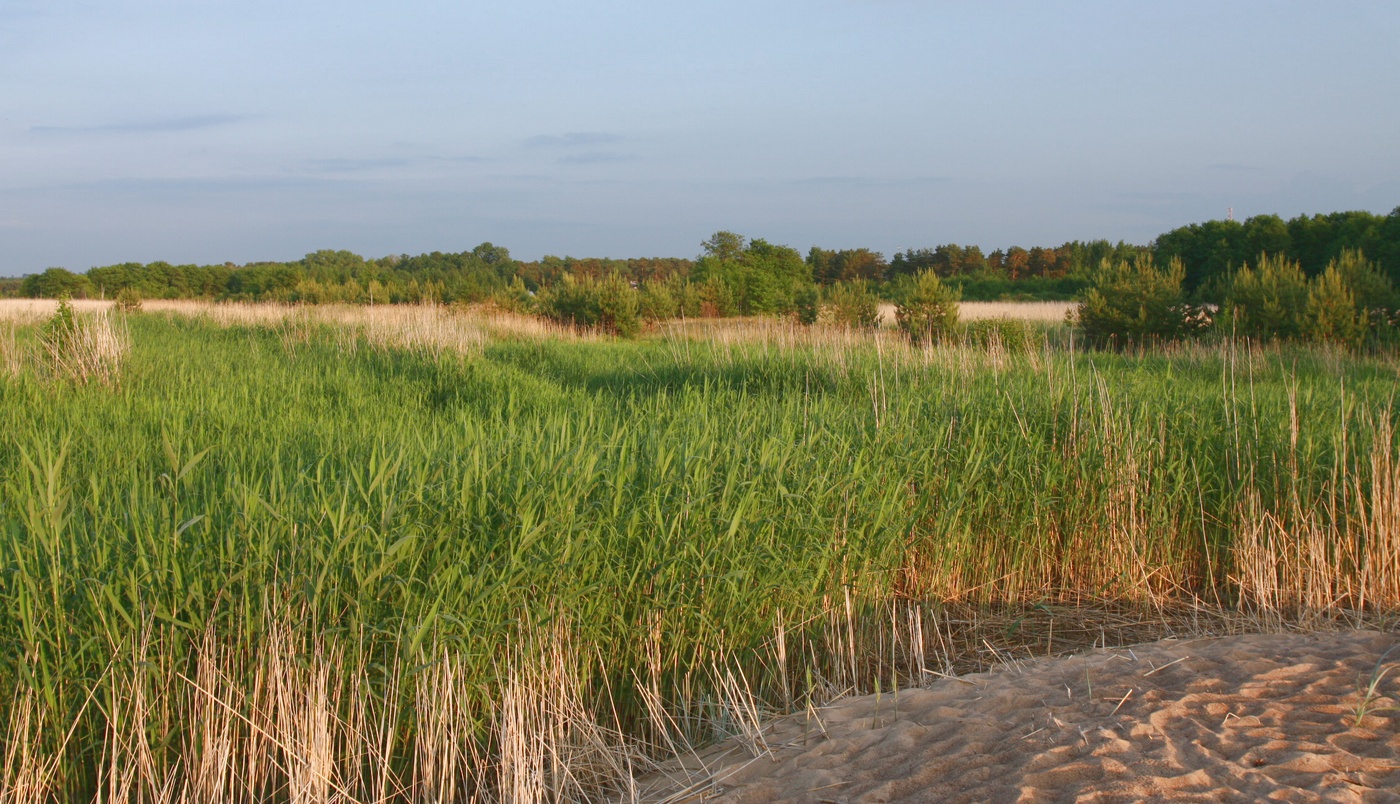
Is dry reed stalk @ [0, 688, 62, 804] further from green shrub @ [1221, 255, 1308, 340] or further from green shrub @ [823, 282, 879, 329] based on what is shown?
green shrub @ [823, 282, 879, 329]

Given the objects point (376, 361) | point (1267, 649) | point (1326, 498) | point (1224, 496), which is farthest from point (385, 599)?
point (376, 361)

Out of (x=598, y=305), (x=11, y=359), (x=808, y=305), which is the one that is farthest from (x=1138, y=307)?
(x=11, y=359)

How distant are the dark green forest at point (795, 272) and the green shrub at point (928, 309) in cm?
340

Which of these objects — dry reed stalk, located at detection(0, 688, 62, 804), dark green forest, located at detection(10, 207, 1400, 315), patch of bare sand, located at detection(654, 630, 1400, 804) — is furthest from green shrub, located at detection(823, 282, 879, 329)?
dry reed stalk, located at detection(0, 688, 62, 804)

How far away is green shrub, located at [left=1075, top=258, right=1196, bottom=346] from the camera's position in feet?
63.2

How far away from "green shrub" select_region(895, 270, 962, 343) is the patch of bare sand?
17678 mm

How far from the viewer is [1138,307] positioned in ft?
63.9

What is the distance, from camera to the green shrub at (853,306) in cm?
2505

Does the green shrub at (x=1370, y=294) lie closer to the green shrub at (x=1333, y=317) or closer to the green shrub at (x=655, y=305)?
the green shrub at (x=1333, y=317)

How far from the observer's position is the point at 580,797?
128 inches

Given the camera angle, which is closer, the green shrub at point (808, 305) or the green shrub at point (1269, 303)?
the green shrub at point (1269, 303)

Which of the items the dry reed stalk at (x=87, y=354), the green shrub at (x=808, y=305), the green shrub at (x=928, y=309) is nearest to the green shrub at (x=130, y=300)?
the dry reed stalk at (x=87, y=354)

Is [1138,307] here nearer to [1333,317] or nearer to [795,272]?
[1333,317]

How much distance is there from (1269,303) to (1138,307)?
273 centimetres
